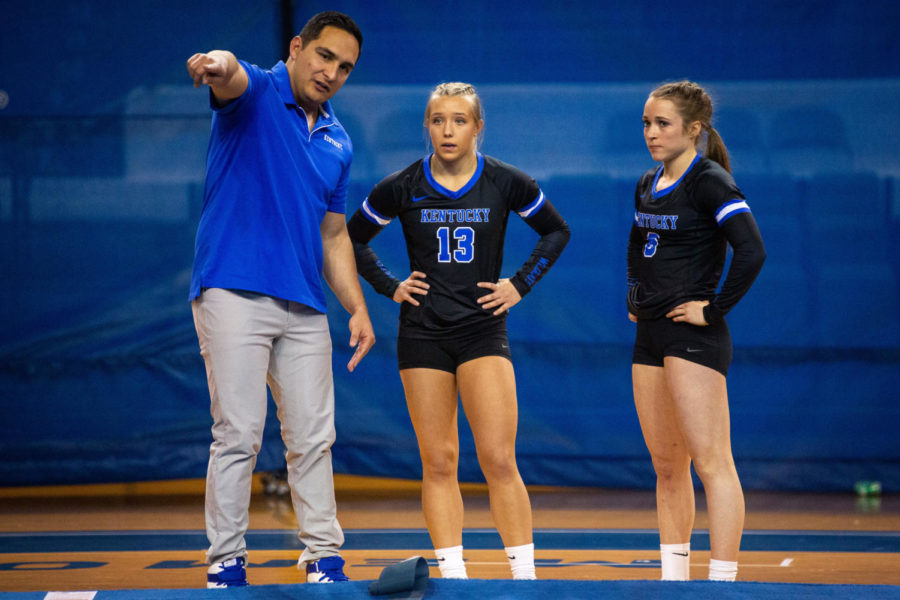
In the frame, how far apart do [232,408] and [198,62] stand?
852 mm

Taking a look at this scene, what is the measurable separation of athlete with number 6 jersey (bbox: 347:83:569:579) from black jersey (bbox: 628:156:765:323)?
1.23 feet

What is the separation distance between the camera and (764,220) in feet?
17.3

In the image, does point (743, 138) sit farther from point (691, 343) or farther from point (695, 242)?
point (691, 343)

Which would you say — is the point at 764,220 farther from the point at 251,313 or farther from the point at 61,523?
the point at 61,523

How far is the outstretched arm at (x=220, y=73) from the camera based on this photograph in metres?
2.32

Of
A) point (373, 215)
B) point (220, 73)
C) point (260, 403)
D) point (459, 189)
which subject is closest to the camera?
point (220, 73)

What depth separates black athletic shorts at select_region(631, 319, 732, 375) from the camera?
2797 mm

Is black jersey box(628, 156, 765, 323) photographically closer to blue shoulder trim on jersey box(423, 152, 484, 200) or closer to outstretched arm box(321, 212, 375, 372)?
blue shoulder trim on jersey box(423, 152, 484, 200)

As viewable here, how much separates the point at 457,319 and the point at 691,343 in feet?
2.18

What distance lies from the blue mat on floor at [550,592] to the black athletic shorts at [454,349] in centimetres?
86

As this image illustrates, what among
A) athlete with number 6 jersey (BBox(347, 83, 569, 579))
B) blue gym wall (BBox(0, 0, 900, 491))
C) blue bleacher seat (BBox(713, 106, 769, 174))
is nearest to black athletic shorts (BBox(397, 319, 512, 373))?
athlete with number 6 jersey (BBox(347, 83, 569, 579))

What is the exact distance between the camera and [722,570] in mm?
2754

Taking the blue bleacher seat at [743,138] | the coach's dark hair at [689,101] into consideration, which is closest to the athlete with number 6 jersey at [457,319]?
the coach's dark hair at [689,101]

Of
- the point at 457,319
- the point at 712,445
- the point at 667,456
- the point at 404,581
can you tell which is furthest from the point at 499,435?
the point at 404,581
